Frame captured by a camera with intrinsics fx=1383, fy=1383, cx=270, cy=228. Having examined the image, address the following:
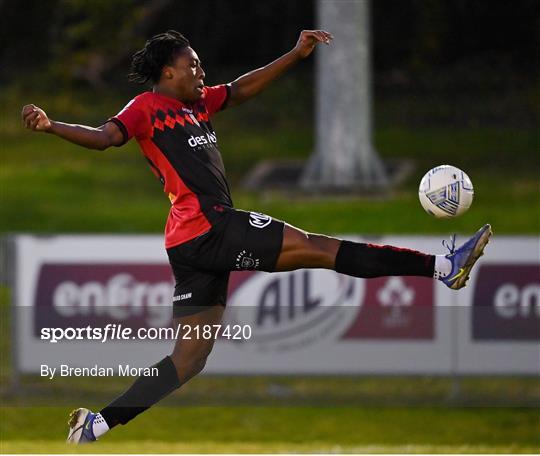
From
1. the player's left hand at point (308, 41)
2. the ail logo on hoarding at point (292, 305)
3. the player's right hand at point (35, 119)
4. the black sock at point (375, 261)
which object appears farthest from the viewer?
the ail logo on hoarding at point (292, 305)

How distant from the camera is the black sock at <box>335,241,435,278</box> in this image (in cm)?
695

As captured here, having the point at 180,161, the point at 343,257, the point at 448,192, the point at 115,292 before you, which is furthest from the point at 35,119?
the point at 115,292

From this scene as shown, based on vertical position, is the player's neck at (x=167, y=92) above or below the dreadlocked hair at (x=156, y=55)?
below

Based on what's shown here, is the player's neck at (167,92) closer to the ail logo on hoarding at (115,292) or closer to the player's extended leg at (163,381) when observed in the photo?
the player's extended leg at (163,381)

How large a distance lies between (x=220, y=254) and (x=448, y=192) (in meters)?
1.25

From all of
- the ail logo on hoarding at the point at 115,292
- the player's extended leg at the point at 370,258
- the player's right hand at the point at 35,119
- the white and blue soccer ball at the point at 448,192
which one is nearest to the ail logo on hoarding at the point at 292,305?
the ail logo on hoarding at the point at 115,292

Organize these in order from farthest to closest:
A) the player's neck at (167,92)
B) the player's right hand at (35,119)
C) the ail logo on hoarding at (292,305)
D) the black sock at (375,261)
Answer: the ail logo on hoarding at (292,305) < the player's neck at (167,92) < the black sock at (375,261) < the player's right hand at (35,119)

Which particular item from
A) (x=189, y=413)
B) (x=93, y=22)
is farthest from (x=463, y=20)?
(x=189, y=413)

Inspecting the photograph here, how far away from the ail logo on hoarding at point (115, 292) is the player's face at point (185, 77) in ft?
14.3

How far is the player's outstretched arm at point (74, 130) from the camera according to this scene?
6508 millimetres

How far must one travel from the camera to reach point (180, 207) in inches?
280

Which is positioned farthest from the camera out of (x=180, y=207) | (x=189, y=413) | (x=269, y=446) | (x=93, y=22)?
(x=93, y=22)

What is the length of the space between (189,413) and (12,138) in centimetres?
1351

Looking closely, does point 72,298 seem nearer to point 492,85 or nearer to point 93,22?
point 93,22
